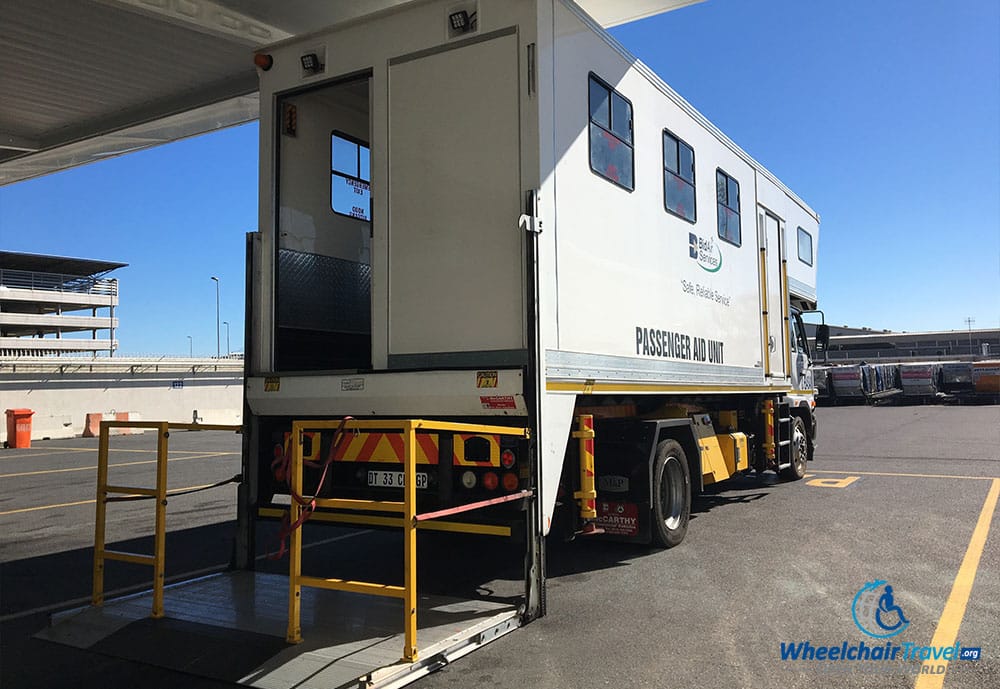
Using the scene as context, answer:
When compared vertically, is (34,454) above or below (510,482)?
below

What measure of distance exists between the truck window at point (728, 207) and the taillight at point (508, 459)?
14.7 feet

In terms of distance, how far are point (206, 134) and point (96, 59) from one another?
2645 mm

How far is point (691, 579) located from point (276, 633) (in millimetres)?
3142

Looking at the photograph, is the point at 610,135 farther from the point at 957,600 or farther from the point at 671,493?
the point at 957,600

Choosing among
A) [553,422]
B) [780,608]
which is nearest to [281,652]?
[553,422]

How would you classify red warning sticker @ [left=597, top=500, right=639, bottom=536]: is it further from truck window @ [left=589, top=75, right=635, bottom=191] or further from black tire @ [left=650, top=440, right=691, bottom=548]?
truck window @ [left=589, top=75, right=635, bottom=191]

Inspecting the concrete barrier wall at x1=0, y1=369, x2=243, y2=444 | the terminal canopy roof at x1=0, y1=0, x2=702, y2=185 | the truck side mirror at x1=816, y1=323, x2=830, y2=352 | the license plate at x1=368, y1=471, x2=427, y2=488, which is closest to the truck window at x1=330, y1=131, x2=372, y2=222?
the terminal canopy roof at x1=0, y1=0, x2=702, y2=185

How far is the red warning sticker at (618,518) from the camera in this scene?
6602 mm

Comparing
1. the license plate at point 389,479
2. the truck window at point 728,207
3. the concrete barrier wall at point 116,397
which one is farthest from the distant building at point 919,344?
the license plate at point 389,479

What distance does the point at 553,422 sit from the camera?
202 inches

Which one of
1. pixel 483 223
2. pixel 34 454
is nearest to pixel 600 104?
pixel 483 223

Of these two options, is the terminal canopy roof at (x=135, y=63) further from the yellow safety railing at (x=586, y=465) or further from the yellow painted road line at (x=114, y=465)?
the yellow painted road line at (x=114, y=465)

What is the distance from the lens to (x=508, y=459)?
16.5 ft

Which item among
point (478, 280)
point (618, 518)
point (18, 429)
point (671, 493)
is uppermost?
point (478, 280)
